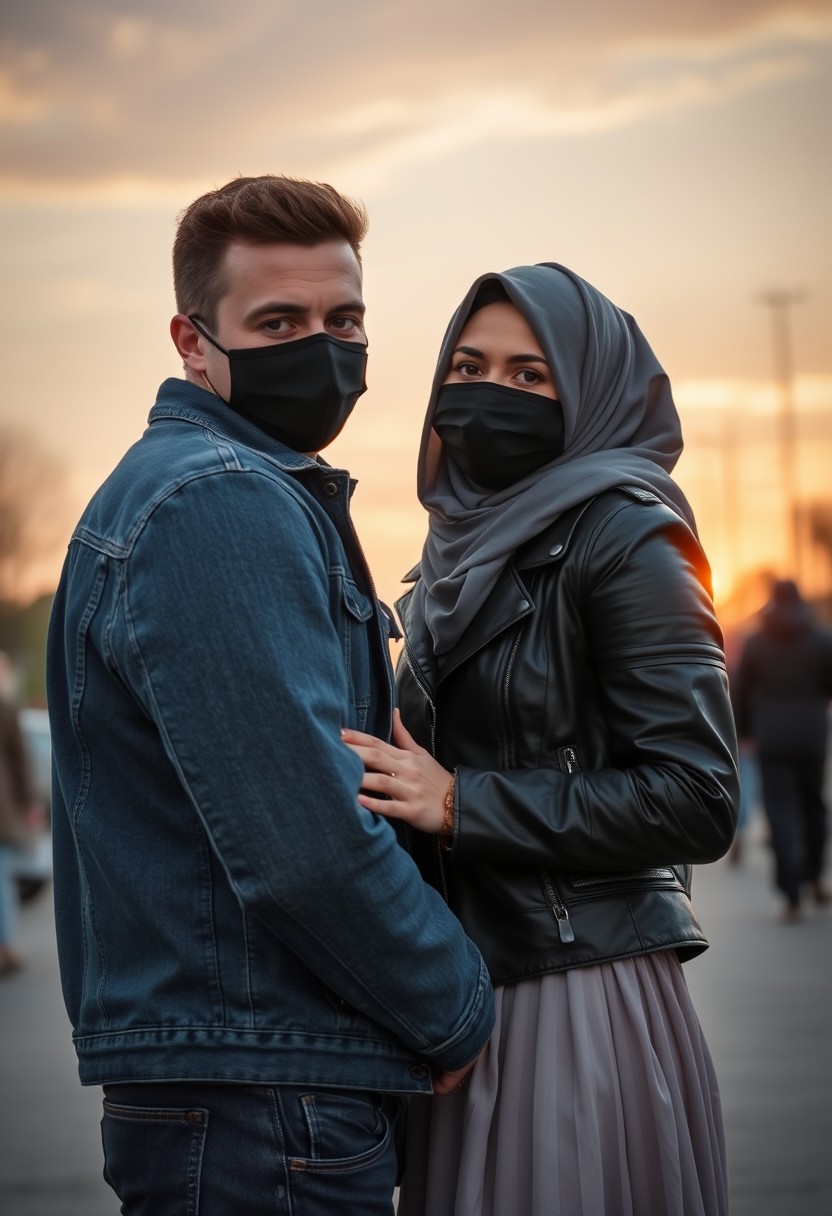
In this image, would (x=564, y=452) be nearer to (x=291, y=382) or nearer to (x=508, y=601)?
(x=508, y=601)

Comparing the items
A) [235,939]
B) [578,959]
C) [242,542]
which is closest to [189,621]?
[242,542]

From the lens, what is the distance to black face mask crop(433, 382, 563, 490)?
10.1 ft

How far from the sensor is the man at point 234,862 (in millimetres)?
2105

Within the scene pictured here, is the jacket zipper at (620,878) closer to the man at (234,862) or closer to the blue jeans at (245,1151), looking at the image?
the man at (234,862)

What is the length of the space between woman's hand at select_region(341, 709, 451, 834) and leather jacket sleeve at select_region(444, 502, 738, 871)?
0.19ft

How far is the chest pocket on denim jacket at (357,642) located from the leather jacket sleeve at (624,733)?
281mm

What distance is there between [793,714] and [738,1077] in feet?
15.6

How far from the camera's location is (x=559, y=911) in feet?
8.87

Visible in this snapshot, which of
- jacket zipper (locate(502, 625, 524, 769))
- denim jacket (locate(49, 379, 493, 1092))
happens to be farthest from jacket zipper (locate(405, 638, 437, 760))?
denim jacket (locate(49, 379, 493, 1092))

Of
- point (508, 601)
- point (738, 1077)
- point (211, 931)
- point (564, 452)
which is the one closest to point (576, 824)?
point (508, 601)

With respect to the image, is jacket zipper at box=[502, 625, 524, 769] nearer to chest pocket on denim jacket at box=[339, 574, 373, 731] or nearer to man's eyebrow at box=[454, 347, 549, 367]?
chest pocket on denim jacket at box=[339, 574, 373, 731]

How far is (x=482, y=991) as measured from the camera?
7.79ft

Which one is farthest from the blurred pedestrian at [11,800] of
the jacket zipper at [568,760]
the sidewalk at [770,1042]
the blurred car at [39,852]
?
the jacket zipper at [568,760]

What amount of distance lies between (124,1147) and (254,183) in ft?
5.15
